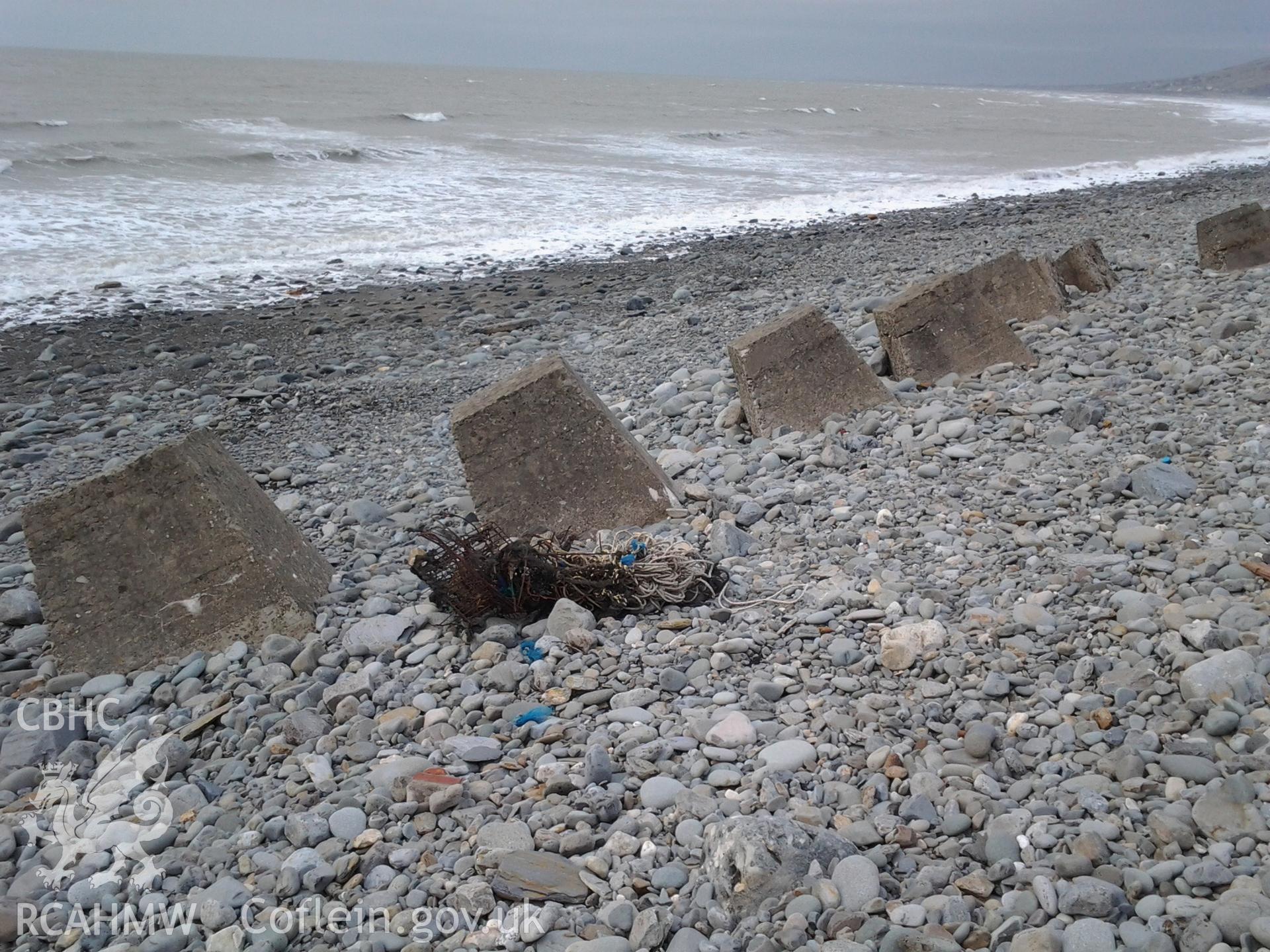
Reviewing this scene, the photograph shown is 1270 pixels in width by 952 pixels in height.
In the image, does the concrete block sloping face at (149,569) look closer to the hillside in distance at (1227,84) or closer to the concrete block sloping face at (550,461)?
the concrete block sloping face at (550,461)

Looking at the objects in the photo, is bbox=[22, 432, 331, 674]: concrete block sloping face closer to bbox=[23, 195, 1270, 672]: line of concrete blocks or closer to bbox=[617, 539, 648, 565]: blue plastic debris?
bbox=[23, 195, 1270, 672]: line of concrete blocks

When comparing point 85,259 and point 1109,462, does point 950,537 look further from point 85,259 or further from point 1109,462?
point 85,259

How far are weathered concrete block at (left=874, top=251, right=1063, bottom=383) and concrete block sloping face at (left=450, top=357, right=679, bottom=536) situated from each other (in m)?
2.32

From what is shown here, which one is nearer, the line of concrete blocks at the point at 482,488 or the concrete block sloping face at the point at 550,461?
the line of concrete blocks at the point at 482,488

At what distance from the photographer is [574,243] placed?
524 inches

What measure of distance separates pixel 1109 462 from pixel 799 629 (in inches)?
73.2

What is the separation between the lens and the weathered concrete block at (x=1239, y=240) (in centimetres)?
768

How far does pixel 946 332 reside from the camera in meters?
6.04

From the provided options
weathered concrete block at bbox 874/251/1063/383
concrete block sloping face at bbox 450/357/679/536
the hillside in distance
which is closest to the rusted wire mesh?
concrete block sloping face at bbox 450/357/679/536

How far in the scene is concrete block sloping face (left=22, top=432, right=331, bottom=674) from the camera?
3674 mm

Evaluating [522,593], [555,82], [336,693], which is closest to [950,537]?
[522,593]

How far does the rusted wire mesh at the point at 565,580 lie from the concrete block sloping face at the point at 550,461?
0.62 metres

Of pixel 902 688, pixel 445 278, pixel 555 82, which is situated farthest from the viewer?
pixel 555 82

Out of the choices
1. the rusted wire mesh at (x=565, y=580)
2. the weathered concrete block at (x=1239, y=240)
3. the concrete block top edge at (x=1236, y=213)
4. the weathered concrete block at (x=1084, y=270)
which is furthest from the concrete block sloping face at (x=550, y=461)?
the concrete block top edge at (x=1236, y=213)
